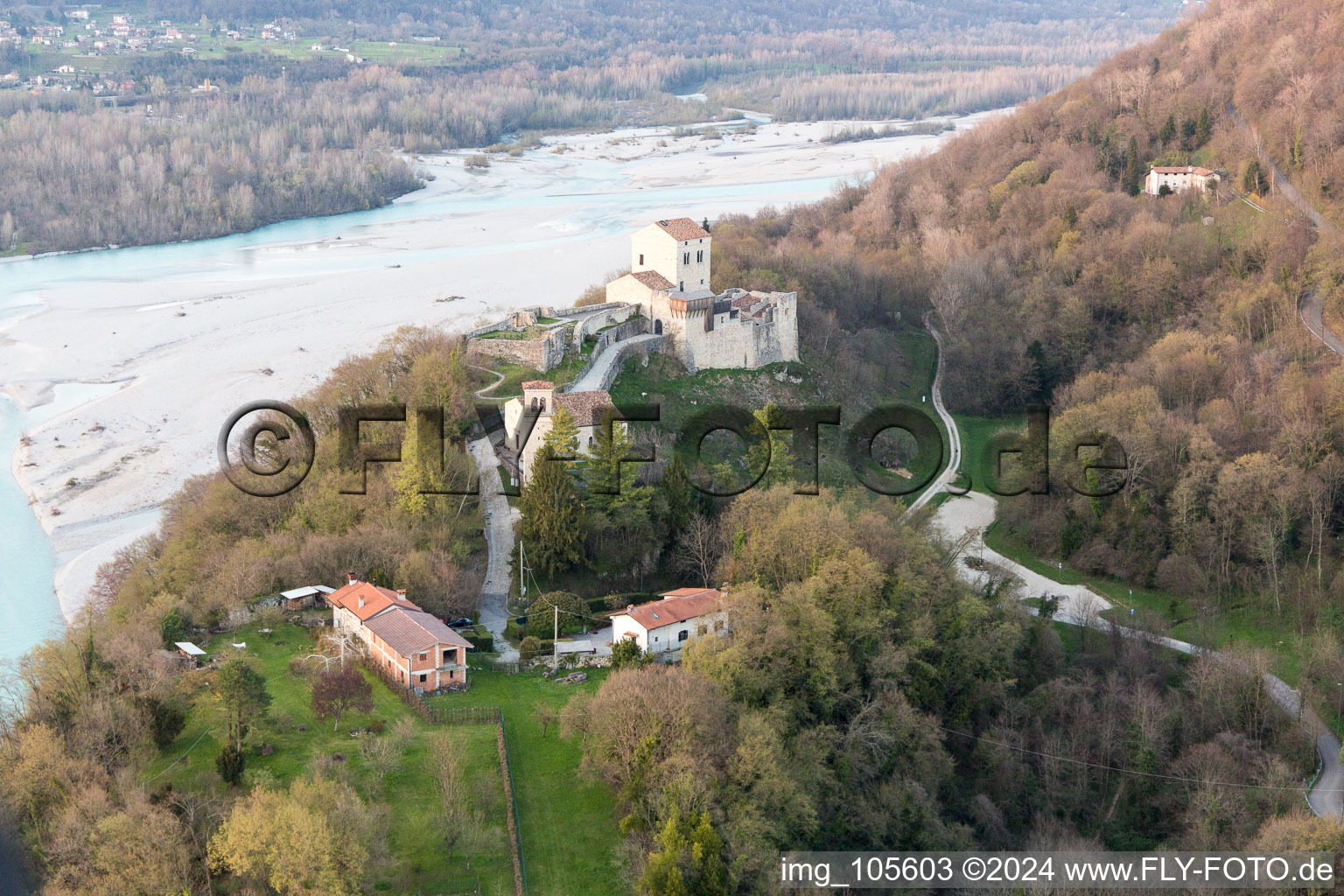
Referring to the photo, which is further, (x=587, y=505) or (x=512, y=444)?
(x=512, y=444)

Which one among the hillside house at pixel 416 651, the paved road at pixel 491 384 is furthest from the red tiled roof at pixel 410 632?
the paved road at pixel 491 384

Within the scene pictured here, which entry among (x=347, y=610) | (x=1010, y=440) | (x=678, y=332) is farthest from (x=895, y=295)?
(x=347, y=610)

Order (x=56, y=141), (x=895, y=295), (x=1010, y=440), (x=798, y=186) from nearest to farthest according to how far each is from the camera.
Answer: (x=1010, y=440), (x=895, y=295), (x=56, y=141), (x=798, y=186)

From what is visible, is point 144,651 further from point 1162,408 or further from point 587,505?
point 1162,408

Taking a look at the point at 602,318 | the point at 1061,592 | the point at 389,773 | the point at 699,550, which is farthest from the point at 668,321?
the point at 389,773

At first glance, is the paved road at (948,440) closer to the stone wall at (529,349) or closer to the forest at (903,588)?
the forest at (903,588)

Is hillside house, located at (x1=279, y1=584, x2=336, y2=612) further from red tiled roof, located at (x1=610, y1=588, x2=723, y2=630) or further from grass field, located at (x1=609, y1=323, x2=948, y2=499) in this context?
grass field, located at (x1=609, y1=323, x2=948, y2=499)

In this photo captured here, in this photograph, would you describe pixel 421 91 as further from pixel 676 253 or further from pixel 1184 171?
pixel 676 253
